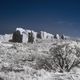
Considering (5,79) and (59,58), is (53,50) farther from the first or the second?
(5,79)

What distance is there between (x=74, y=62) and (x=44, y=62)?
276 cm

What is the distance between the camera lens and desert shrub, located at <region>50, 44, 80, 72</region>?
1969 centimetres

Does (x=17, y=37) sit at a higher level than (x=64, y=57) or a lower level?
higher

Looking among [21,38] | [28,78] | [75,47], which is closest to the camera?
[28,78]

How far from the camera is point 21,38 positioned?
75688mm

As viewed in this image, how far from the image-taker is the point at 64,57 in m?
20.1

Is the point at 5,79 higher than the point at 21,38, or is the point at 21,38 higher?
the point at 21,38

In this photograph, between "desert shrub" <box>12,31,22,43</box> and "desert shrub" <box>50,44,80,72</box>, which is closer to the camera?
"desert shrub" <box>50,44,80,72</box>

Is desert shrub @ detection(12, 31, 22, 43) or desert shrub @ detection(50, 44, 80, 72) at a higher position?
desert shrub @ detection(12, 31, 22, 43)

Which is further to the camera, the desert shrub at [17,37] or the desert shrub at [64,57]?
the desert shrub at [17,37]

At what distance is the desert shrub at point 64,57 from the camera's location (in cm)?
1969

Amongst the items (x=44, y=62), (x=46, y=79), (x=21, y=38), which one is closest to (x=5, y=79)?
(x=46, y=79)

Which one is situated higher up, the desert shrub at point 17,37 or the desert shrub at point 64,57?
the desert shrub at point 17,37

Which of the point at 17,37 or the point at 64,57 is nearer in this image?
the point at 64,57
